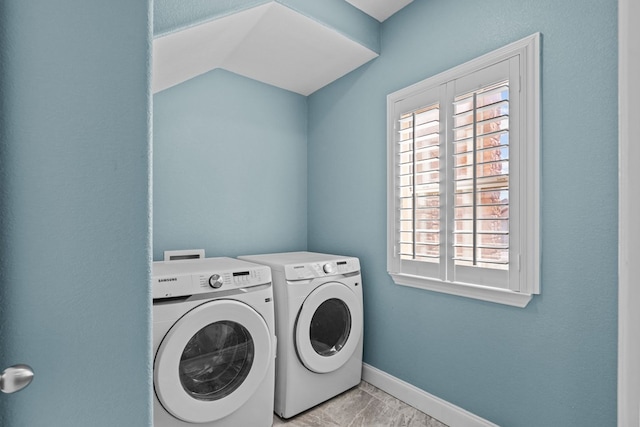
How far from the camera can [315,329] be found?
6.67 ft

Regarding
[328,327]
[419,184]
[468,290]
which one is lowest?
[328,327]

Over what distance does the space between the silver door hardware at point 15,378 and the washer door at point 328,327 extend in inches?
55.7

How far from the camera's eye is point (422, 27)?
1.97 meters

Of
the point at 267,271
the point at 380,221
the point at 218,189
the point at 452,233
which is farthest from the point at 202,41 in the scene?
the point at 452,233

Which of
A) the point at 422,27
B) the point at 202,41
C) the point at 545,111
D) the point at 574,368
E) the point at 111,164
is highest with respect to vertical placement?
the point at 422,27

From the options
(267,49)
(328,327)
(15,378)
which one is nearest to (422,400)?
(328,327)

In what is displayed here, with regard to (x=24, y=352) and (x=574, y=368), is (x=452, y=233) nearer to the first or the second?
(x=574, y=368)

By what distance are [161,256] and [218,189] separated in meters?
0.60

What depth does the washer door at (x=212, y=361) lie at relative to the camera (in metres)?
1.43

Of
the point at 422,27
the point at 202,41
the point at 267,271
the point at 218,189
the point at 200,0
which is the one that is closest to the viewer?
the point at 200,0

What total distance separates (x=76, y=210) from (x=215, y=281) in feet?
3.31

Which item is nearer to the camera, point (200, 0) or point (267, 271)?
point (200, 0)

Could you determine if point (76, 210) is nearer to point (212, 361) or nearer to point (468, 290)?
point (212, 361)

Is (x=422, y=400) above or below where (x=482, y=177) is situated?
below
